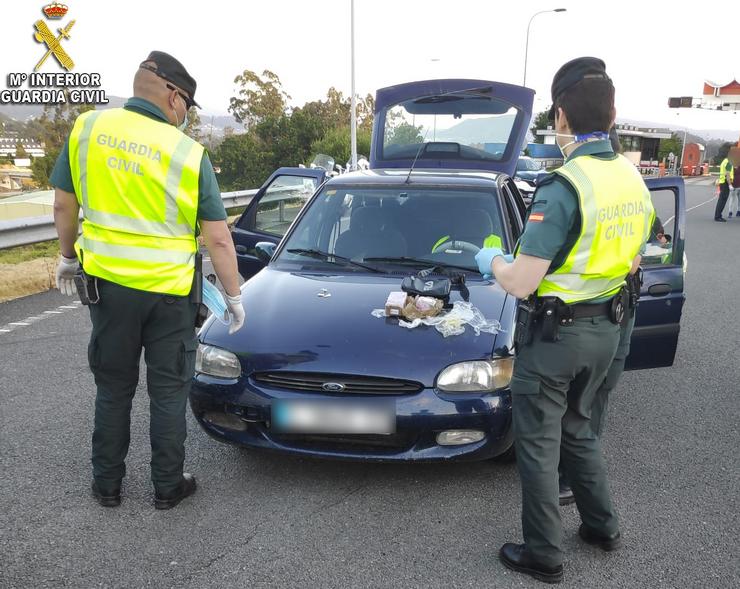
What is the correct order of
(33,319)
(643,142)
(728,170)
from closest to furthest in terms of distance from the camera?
1. (33,319)
2. (728,170)
3. (643,142)

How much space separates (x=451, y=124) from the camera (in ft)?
22.8

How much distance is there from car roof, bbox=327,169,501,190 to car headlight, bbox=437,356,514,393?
1.75 meters

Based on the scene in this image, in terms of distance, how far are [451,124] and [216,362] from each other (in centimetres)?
446

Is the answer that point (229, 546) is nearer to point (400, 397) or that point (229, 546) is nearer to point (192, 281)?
point (400, 397)

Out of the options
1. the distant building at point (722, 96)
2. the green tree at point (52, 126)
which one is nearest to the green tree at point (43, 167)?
the green tree at point (52, 126)

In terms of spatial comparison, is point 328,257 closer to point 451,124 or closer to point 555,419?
point 555,419

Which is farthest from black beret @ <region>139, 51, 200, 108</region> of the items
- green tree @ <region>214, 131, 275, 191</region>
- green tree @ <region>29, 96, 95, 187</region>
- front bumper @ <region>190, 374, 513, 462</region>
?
green tree @ <region>29, 96, 95, 187</region>

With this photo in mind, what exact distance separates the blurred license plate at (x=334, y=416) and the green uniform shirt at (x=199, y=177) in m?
0.90

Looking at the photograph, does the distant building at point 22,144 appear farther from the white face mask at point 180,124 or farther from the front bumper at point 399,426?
the front bumper at point 399,426

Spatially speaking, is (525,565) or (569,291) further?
(525,565)

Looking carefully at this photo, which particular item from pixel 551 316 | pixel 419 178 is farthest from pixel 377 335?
pixel 419 178

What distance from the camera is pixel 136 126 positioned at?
110 inches

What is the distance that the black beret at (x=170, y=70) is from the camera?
9.43 feet

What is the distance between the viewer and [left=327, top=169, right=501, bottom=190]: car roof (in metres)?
4.61
